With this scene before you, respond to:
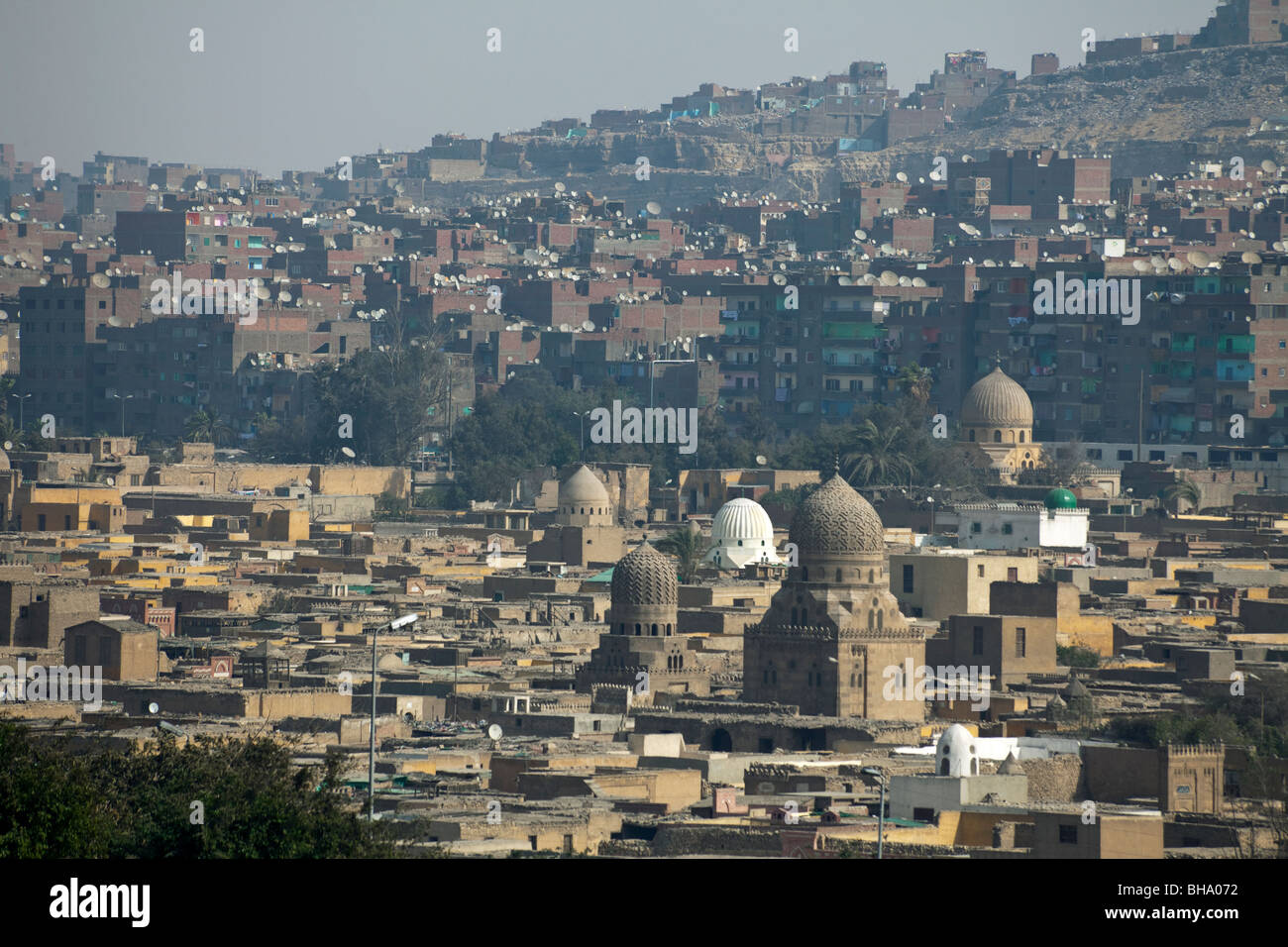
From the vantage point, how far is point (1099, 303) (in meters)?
105

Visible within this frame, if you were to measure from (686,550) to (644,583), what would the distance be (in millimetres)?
14527

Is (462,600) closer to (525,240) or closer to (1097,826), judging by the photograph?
(1097,826)

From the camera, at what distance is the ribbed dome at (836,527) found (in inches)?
2304

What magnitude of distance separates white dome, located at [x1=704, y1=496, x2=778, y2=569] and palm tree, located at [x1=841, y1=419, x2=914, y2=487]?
11759 mm

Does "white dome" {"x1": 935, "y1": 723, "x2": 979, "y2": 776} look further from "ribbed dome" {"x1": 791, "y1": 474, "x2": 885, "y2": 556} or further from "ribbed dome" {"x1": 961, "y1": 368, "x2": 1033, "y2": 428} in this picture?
"ribbed dome" {"x1": 961, "y1": 368, "x2": 1033, "y2": 428}

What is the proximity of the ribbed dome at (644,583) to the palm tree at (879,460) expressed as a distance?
97.7 ft

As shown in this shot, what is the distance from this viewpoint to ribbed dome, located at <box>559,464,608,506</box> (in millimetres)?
84625

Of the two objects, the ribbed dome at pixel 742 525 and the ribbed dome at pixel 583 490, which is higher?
the ribbed dome at pixel 583 490

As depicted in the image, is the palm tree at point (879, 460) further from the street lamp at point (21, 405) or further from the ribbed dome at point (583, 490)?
the street lamp at point (21, 405)

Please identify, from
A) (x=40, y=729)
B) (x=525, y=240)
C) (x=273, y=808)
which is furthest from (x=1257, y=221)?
(x=273, y=808)

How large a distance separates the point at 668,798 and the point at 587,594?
1120 inches

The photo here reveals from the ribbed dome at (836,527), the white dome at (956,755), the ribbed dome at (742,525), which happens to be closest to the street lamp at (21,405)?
the ribbed dome at (742,525)

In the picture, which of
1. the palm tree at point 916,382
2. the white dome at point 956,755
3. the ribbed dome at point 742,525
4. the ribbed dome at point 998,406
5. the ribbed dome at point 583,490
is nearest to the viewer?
the white dome at point 956,755

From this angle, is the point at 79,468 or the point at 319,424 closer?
the point at 79,468
